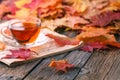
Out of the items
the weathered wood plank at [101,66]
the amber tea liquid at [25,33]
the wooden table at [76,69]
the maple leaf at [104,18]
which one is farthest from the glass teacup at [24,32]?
the maple leaf at [104,18]

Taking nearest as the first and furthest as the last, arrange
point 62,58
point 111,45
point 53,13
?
point 62,58 < point 111,45 < point 53,13

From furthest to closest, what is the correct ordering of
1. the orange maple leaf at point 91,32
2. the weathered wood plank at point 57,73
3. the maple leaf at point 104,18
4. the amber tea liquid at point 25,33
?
the maple leaf at point 104,18, the orange maple leaf at point 91,32, the amber tea liquid at point 25,33, the weathered wood plank at point 57,73

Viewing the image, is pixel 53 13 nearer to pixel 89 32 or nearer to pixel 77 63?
pixel 89 32

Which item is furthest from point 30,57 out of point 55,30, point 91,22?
point 91,22

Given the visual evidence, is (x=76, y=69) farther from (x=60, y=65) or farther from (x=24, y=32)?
(x=24, y=32)

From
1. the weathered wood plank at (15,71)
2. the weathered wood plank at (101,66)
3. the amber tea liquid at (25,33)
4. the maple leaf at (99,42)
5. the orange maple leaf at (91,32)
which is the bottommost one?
the weathered wood plank at (101,66)

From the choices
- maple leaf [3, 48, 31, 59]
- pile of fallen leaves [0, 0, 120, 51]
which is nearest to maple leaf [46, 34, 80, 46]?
pile of fallen leaves [0, 0, 120, 51]

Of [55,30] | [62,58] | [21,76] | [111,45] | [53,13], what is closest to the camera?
[21,76]

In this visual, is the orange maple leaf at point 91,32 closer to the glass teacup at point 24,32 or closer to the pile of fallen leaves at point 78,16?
the pile of fallen leaves at point 78,16
